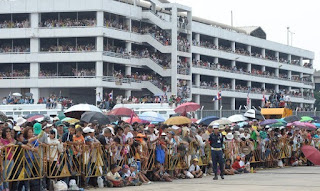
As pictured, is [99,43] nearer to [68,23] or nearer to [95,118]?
[68,23]

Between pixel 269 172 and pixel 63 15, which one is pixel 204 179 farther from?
pixel 63 15

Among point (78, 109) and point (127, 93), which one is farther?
point (127, 93)

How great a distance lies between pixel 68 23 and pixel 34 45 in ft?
14.0

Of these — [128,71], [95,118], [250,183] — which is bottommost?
A: [250,183]

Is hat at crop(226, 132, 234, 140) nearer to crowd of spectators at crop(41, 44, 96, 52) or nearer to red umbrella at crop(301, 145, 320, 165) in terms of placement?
red umbrella at crop(301, 145, 320, 165)

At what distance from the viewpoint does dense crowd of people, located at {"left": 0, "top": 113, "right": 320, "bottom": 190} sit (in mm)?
20812

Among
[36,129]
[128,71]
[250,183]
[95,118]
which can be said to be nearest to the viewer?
[36,129]

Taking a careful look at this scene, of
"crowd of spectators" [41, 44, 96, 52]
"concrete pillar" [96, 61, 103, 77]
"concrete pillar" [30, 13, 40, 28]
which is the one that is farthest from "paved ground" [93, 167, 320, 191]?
"concrete pillar" [30, 13, 40, 28]

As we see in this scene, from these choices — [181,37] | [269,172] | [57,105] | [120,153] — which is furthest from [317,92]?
[120,153]

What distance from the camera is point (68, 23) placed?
2955 inches

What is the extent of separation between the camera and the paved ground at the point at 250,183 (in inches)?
894

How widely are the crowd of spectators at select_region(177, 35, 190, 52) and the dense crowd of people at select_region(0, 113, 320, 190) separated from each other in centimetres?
4737

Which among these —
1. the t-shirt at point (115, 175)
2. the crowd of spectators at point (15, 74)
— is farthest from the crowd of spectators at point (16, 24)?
the t-shirt at point (115, 175)

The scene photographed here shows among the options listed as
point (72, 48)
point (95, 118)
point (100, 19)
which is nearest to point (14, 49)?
point (72, 48)
